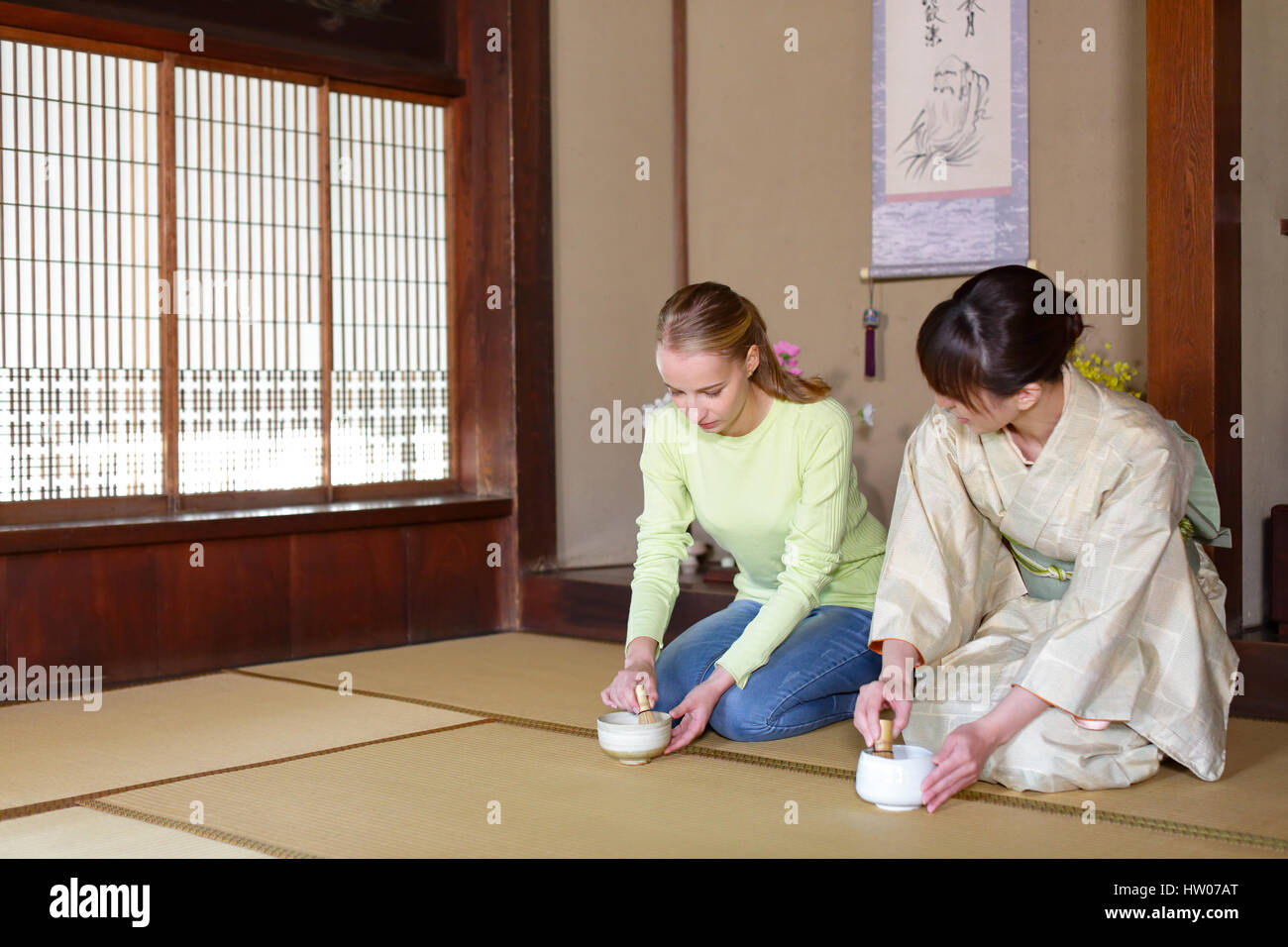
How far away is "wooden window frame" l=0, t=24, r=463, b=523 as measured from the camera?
12.4 feet

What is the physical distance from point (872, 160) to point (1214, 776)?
2.53 m

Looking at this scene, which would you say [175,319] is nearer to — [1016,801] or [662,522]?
[662,522]

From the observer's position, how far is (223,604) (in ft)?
12.7

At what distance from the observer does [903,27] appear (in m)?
4.26

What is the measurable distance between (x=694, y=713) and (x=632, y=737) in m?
0.14

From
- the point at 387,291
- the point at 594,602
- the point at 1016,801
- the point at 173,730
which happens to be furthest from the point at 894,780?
the point at 387,291

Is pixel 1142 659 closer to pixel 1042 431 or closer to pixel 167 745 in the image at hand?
pixel 1042 431

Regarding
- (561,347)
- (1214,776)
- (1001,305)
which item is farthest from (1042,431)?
(561,347)

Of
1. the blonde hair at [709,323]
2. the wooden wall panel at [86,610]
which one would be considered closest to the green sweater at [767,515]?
the blonde hair at [709,323]

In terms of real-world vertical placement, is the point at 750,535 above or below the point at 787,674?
above

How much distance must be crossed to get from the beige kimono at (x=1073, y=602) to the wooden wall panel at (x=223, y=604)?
2081 mm

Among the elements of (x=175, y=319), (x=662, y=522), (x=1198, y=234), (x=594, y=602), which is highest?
(x=1198, y=234)

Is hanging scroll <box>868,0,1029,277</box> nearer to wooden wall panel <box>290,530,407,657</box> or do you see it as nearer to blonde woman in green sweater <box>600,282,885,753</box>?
blonde woman in green sweater <box>600,282,885,753</box>

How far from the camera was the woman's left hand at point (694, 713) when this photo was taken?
2572 mm
